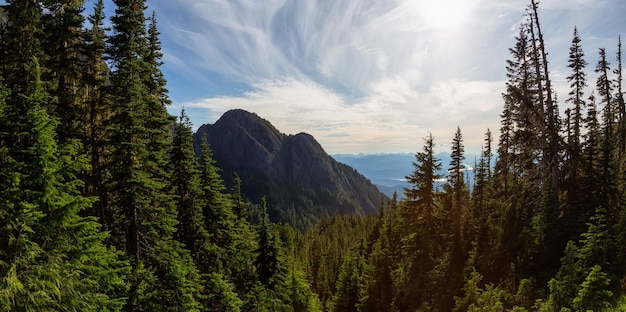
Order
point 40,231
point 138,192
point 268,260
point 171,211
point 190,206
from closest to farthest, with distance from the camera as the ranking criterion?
point 40,231 → point 138,192 → point 171,211 → point 190,206 → point 268,260

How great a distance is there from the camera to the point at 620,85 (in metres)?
36.8

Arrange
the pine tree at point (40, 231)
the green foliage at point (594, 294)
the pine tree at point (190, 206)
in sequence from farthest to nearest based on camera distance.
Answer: the pine tree at point (190, 206)
the green foliage at point (594, 294)
the pine tree at point (40, 231)

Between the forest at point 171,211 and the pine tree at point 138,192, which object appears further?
the pine tree at point 138,192

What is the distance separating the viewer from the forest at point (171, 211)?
10.5 meters

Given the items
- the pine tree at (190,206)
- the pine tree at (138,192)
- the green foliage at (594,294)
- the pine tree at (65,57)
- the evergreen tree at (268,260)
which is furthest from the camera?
the evergreen tree at (268,260)

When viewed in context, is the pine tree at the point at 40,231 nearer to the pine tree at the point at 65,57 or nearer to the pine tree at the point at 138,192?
the pine tree at the point at 138,192

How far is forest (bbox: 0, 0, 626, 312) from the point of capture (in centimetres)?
1049

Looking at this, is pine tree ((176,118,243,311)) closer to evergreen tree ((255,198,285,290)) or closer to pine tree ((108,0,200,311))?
pine tree ((108,0,200,311))

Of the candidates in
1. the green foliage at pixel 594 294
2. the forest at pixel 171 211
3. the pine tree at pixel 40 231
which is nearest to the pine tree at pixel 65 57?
the forest at pixel 171 211

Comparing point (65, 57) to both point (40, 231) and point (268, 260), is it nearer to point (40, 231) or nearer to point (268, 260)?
point (40, 231)

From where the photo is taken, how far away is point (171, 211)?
61.6ft

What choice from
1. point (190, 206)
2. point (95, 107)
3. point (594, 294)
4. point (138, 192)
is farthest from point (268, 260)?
point (594, 294)

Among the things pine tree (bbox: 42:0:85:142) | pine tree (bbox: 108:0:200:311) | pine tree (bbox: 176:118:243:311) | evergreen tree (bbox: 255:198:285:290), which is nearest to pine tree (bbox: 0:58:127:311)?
pine tree (bbox: 108:0:200:311)

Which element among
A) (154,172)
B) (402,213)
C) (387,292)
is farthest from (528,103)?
(154,172)
